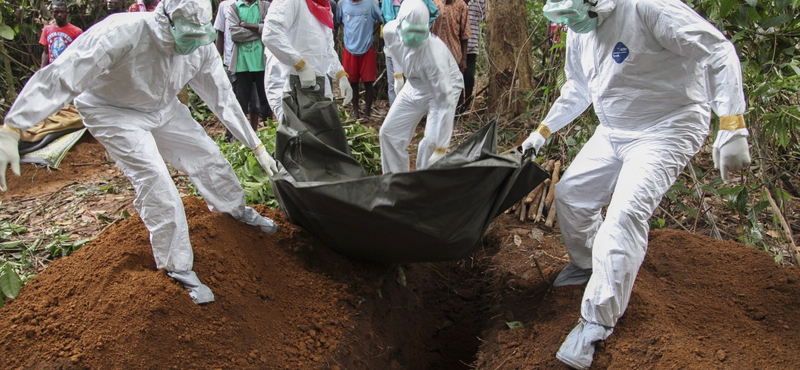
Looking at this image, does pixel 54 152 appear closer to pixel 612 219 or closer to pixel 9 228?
pixel 9 228

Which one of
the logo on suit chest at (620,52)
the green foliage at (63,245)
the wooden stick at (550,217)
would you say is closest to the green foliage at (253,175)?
the green foliage at (63,245)

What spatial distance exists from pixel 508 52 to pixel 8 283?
17.0 feet

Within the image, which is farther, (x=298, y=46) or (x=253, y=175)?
(x=298, y=46)

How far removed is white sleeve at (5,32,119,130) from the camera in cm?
239

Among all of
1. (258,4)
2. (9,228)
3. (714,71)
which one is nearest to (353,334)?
(714,71)

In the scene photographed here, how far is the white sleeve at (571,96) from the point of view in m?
3.10

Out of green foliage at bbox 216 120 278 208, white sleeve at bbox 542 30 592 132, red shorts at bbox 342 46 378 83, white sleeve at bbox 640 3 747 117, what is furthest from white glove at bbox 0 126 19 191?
red shorts at bbox 342 46 378 83

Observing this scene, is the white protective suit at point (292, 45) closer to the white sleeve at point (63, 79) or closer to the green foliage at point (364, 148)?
the green foliage at point (364, 148)

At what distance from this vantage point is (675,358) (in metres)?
2.38

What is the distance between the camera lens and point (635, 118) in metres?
2.75

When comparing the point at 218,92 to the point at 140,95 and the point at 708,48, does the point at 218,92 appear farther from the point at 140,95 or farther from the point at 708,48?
the point at 708,48

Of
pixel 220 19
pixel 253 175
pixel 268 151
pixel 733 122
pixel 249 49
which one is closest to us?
pixel 733 122

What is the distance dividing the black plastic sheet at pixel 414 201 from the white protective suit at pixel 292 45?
1.28 meters

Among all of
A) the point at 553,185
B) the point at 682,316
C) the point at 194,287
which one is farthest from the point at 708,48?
the point at 194,287
